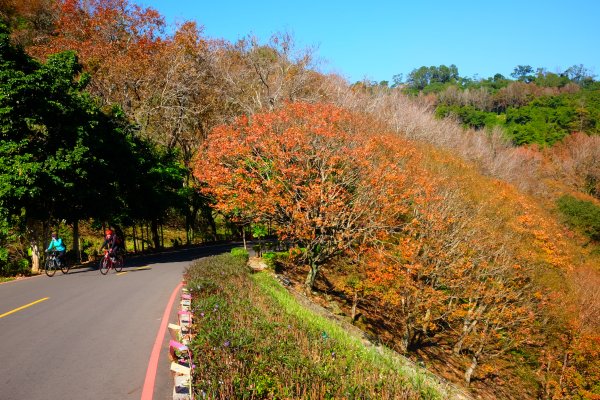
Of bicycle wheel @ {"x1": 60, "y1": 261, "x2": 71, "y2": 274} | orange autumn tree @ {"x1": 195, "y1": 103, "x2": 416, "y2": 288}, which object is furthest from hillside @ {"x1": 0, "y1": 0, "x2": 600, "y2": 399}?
bicycle wheel @ {"x1": 60, "y1": 261, "x2": 71, "y2": 274}

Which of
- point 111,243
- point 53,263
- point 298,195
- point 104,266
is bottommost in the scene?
point 104,266

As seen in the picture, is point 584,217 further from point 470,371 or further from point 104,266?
point 104,266

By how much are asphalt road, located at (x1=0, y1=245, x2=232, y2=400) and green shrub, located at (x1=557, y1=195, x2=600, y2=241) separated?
51.7 m

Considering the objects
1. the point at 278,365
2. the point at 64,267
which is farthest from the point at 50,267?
the point at 278,365

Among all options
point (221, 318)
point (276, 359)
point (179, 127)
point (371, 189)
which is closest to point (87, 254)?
point (179, 127)

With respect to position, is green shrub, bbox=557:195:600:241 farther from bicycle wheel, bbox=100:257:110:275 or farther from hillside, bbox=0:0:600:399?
bicycle wheel, bbox=100:257:110:275

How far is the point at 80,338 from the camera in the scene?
846 centimetres

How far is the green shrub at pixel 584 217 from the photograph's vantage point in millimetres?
48750

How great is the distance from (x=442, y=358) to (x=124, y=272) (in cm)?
1736

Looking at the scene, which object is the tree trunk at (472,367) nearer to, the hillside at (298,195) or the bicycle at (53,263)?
the hillside at (298,195)

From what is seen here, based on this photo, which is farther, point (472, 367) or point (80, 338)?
point (472, 367)

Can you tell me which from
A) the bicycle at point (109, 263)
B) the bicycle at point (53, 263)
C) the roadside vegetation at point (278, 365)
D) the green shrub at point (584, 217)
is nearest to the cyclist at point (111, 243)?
the bicycle at point (109, 263)

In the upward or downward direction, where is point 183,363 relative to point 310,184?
downward

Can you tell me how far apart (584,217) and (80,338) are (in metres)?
57.4
